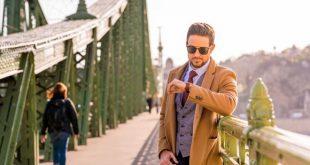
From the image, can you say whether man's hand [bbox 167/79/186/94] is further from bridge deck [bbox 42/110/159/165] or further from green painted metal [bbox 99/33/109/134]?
green painted metal [bbox 99/33/109/134]

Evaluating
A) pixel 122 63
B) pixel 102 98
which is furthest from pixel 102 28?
pixel 122 63

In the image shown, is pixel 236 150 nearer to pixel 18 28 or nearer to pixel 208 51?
pixel 208 51

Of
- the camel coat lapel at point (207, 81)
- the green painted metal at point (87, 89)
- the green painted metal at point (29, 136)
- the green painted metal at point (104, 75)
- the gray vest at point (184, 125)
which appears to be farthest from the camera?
the green painted metal at point (104, 75)

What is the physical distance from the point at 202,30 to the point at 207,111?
19.2 inches

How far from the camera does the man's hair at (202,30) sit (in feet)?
10.6

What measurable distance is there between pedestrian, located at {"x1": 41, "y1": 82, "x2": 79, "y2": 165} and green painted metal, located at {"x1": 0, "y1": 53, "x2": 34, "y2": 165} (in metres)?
0.85

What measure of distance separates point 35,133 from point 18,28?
4.71 meters

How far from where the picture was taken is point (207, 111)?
10.9 feet

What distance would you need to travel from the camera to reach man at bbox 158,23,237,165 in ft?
10.3

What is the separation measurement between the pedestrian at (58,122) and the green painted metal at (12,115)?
0.85 metres

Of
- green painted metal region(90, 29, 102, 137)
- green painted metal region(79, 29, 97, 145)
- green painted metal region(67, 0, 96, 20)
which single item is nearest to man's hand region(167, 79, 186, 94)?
green painted metal region(79, 29, 97, 145)

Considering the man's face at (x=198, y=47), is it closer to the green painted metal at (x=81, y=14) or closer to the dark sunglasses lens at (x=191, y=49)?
the dark sunglasses lens at (x=191, y=49)

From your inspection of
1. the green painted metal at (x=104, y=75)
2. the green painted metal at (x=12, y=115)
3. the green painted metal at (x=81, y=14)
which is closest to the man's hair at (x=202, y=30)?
the green painted metal at (x=12, y=115)

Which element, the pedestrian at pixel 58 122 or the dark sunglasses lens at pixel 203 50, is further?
the pedestrian at pixel 58 122
